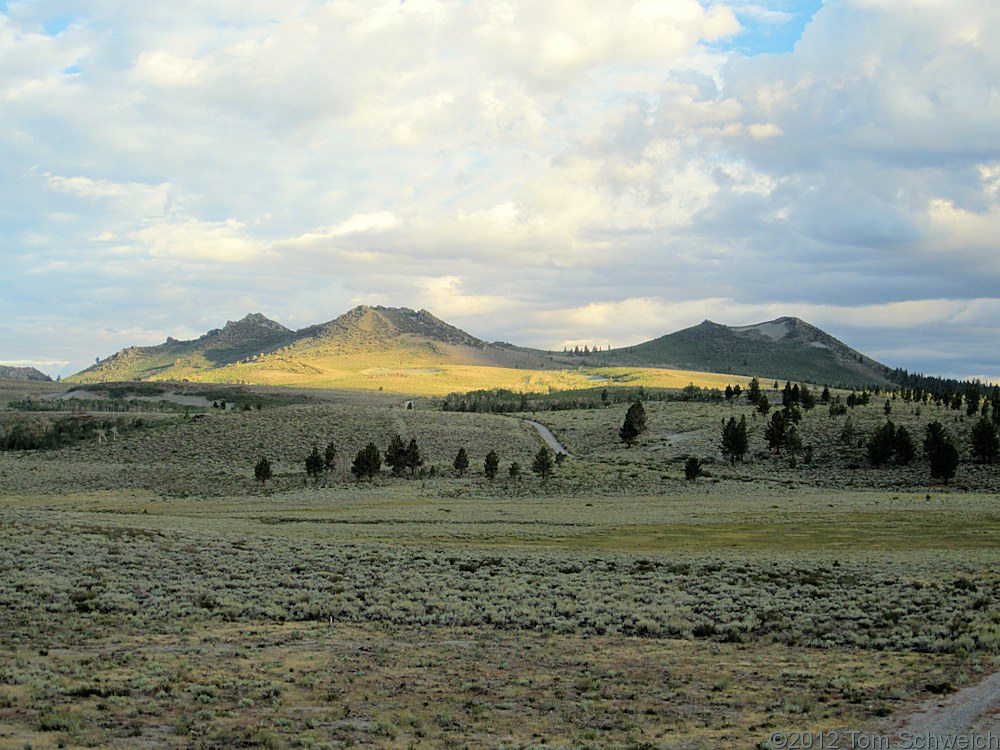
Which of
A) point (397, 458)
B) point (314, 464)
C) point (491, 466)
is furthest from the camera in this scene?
point (397, 458)

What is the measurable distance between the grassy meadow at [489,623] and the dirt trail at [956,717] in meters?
0.49

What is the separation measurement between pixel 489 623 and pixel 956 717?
41.7 feet

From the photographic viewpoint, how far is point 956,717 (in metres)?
14.0

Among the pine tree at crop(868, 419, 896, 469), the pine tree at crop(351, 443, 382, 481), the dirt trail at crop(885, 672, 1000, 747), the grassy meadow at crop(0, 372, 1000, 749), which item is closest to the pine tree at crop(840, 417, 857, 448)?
the pine tree at crop(868, 419, 896, 469)

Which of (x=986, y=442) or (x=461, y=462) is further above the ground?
(x=986, y=442)

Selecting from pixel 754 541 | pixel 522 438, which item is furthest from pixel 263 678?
pixel 522 438

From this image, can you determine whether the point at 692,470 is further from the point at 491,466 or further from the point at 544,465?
the point at 491,466

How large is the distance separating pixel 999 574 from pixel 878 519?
946 inches

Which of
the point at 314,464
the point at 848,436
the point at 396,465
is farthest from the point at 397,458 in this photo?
the point at 848,436

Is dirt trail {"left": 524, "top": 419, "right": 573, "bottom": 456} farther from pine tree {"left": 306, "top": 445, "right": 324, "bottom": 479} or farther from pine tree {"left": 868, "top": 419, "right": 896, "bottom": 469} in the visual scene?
pine tree {"left": 868, "top": 419, "right": 896, "bottom": 469}

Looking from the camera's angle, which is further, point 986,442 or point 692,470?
point 986,442

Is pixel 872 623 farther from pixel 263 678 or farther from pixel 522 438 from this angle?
pixel 522 438

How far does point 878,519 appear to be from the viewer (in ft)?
170

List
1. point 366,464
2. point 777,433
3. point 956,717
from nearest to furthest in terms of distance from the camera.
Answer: point 956,717 < point 366,464 < point 777,433
